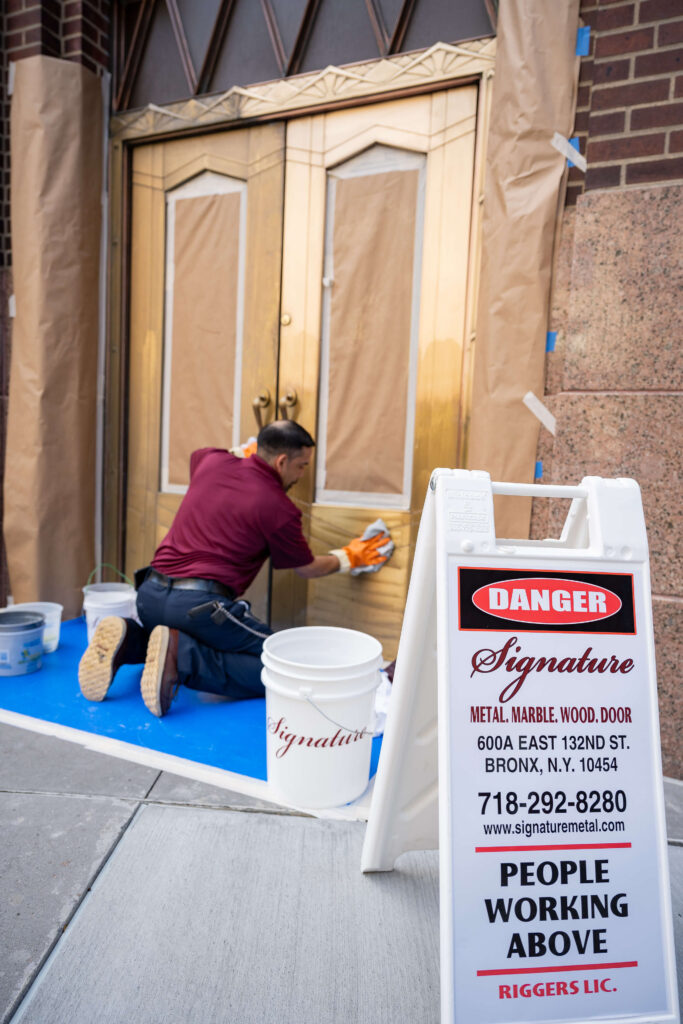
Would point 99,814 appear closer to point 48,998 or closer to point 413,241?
point 48,998

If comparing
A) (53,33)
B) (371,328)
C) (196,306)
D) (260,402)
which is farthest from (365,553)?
(53,33)

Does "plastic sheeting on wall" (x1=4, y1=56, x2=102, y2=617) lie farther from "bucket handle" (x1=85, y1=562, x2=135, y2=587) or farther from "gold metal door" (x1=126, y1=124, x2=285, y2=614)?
"gold metal door" (x1=126, y1=124, x2=285, y2=614)

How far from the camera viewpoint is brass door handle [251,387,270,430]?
3.74m

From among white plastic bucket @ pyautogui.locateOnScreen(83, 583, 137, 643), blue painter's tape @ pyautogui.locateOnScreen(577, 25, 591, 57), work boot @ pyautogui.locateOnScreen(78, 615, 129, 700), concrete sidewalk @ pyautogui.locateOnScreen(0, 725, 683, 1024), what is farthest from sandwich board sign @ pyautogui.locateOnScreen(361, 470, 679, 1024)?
white plastic bucket @ pyautogui.locateOnScreen(83, 583, 137, 643)

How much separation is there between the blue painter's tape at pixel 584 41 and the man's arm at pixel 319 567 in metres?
2.37

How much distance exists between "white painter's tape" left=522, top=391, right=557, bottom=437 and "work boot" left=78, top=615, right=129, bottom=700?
198cm

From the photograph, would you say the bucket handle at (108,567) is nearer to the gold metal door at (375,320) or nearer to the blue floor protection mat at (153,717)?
the blue floor protection mat at (153,717)

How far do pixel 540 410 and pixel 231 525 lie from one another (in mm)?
1433

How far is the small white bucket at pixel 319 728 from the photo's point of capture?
2.12 m

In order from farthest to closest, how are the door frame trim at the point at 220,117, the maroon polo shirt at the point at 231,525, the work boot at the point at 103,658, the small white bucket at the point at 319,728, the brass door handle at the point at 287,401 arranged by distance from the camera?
1. the brass door handle at the point at 287,401
2. the door frame trim at the point at 220,117
3. the maroon polo shirt at the point at 231,525
4. the work boot at the point at 103,658
5. the small white bucket at the point at 319,728

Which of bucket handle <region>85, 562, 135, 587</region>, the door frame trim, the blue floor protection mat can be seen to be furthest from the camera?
bucket handle <region>85, 562, 135, 587</region>

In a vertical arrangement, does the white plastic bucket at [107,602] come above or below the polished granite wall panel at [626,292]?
below

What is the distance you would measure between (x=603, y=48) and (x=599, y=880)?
276 centimetres
